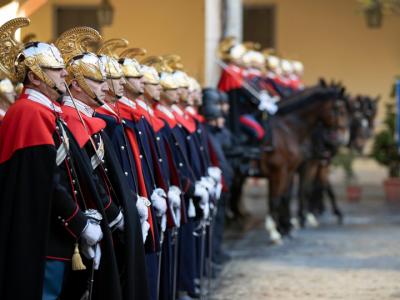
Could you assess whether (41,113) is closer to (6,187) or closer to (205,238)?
(6,187)

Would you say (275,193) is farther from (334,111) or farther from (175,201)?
(175,201)

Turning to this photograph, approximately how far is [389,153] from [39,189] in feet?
45.2

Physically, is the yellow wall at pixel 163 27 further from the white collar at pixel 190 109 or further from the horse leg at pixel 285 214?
the white collar at pixel 190 109

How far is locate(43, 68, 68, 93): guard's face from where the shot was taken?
5.22m

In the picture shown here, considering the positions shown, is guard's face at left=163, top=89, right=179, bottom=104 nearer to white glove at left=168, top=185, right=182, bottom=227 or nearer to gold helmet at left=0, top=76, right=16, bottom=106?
white glove at left=168, top=185, right=182, bottom=227

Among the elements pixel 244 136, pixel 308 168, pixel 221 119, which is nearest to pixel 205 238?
pixel 221 119

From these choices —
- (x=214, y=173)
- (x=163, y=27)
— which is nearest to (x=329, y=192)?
(x=163, y=27)

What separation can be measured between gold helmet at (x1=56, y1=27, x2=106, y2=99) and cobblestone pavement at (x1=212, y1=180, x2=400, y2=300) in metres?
A: 3.66

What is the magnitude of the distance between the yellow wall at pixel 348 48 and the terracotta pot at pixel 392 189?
4.20 meters

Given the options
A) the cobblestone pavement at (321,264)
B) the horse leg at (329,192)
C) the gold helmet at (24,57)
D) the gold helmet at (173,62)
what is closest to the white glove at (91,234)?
the gold helmet at (24,57)

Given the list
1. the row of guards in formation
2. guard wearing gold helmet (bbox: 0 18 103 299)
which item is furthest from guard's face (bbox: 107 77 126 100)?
guard wearing gold helmet (bbox: 0 18 103 299)

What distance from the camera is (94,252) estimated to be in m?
5.25

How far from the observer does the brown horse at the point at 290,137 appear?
1301 cm

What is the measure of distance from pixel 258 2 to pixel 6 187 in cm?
1783
